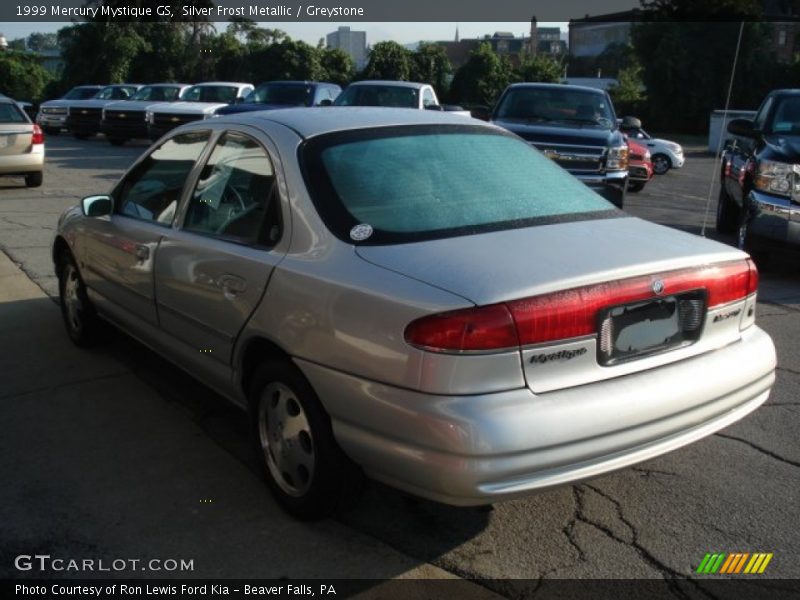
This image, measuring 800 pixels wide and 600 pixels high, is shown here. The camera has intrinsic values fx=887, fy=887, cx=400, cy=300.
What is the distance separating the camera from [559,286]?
2990 mm

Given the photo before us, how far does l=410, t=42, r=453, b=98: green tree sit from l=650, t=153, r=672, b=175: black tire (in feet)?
62.9

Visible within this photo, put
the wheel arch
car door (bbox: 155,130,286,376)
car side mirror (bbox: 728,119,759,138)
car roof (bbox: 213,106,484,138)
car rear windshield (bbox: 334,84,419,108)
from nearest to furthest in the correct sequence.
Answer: the wheel arch < car door (bbox: 155,130,286,376) < car roof (bbox: 213,106,484,138) < car side mirror (bbox: 728,119,759,138) < car rear windshield (bbox: 334,84,419,108)

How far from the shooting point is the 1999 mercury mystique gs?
115 inches

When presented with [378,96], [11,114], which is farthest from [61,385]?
[378,96]

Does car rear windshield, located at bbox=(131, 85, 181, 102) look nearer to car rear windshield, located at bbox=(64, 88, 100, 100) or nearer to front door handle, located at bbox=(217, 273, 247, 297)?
car rear windshield, located at bbox=(64, 88, 100, 100)

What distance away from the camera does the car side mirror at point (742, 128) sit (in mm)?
8930

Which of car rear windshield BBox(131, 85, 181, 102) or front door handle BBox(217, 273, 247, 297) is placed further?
car rear windshield BBox(131, 85, 181, 102)

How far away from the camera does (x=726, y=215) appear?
36.3 ft

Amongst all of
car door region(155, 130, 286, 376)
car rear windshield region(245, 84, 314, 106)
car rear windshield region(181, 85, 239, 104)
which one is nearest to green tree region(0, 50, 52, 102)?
car rear windshield region(181, 85, 239, 104)

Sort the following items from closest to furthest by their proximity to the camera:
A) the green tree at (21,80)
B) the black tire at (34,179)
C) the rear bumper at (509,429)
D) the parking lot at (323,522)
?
the rear bumper at (509,429) < the parking lot at (323,522) < the black tire at (34,179) < the green tree at (21,80)

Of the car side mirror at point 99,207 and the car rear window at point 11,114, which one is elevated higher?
the car side mirror at point 99,207

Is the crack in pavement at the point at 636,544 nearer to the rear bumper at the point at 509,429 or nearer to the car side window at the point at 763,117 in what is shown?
the rear bumper at the point at 509,429

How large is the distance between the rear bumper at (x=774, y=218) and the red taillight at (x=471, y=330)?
5.97m

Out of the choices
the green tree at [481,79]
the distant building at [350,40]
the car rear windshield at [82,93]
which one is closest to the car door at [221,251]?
the car rear windshield at [82,93]
